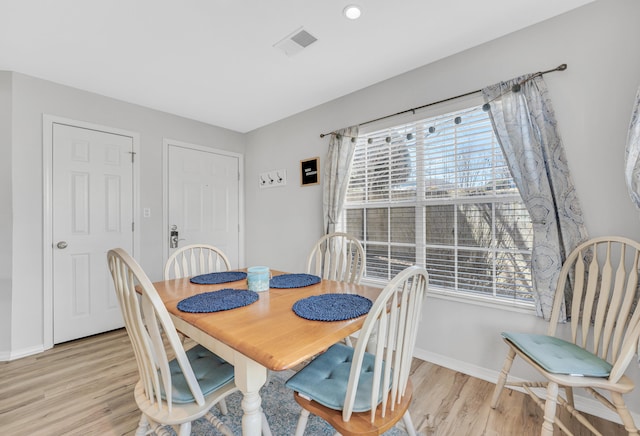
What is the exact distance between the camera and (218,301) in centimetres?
132

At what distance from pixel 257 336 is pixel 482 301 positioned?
1669 mm

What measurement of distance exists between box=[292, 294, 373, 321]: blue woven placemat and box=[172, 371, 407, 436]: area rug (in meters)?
0.75

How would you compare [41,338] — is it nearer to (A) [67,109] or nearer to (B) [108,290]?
(B) [108,290]

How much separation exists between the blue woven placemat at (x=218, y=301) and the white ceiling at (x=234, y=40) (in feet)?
5.24

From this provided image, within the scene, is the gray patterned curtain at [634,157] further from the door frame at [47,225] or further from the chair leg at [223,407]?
the door frame at [47,225]

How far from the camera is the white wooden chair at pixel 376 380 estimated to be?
0.88 m

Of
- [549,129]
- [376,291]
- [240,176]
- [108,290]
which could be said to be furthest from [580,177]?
[108,290]

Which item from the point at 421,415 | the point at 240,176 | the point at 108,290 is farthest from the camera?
the point at 240,176

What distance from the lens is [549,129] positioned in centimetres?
167

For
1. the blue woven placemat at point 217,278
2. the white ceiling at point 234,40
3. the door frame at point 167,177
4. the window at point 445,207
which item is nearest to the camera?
the white ceiling at point 234,40

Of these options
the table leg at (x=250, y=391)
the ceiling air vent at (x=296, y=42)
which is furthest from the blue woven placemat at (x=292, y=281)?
the ceiling air vent at (x=296, y=42)

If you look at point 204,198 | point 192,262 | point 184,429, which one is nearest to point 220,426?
point 184,429

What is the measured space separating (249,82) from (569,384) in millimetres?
2848

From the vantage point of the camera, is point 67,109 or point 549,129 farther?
point 67,109
